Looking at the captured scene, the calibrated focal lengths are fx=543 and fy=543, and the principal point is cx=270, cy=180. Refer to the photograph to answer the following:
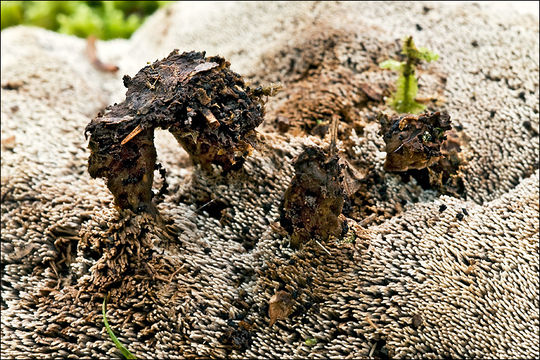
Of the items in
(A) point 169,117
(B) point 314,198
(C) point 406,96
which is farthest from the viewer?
(C) point 406,96

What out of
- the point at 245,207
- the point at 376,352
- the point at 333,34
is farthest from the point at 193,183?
the point at 333,34

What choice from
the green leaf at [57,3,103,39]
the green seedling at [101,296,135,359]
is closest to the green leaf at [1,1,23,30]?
the green leaf at [57,3,103,39]

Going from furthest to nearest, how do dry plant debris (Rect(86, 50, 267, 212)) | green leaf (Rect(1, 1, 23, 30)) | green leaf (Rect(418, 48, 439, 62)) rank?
1. green leaf (Rect(1, 1, 23, 30))
2. green leaf (Rect(418, 48, 439, 62))
3. dry plant debris (Rect(86, 50, 267, 212))

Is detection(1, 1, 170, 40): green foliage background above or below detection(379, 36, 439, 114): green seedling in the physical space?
above

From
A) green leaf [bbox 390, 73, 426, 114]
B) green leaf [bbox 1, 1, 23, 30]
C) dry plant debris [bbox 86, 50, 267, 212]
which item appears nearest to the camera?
dry plant debris [bbox 86, 50, 267, 212]

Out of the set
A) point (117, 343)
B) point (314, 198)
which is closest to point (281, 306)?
point (314, 198)

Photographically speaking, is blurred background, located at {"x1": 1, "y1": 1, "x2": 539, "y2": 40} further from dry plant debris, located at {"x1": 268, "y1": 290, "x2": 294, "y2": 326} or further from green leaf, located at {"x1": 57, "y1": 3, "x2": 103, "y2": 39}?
dry plant debris, located at {"x1": 268, "y1": 290, "x2": 294, "y2": 326}

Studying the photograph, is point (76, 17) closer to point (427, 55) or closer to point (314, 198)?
point (427, 55)
